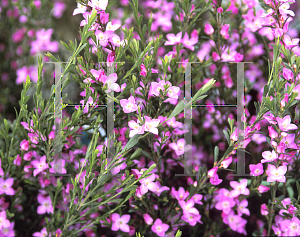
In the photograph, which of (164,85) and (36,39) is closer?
(164,85)

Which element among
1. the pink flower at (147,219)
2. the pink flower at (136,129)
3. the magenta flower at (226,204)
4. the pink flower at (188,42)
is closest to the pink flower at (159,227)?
the pink flower at (147,219)

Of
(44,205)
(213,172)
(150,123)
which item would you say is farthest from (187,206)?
(44,205)

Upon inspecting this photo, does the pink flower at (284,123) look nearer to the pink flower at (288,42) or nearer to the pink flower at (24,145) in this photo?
the pink flower at (288,42)

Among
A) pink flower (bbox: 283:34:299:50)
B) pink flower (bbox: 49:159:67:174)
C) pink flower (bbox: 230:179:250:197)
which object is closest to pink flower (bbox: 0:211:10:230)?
pink flower (bbox: 49:159:67:174)

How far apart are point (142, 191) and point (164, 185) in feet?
0.45

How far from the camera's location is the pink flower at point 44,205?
802mm

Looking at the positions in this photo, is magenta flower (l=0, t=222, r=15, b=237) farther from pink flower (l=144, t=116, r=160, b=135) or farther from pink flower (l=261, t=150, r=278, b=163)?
pink flower (l=261, t=150, r=278, b=163)

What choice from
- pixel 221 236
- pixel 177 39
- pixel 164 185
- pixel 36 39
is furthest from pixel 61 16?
pixel 221 236

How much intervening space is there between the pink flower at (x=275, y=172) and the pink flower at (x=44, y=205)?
546mm

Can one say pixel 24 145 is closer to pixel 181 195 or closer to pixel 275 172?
pixel 181 195

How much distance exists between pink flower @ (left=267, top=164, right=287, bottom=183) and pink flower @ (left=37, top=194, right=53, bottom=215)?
55 cm

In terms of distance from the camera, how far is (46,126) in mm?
734

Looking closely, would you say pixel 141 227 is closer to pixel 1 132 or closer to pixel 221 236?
pixel 221 236

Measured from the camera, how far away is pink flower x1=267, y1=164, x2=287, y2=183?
0.68 meters
